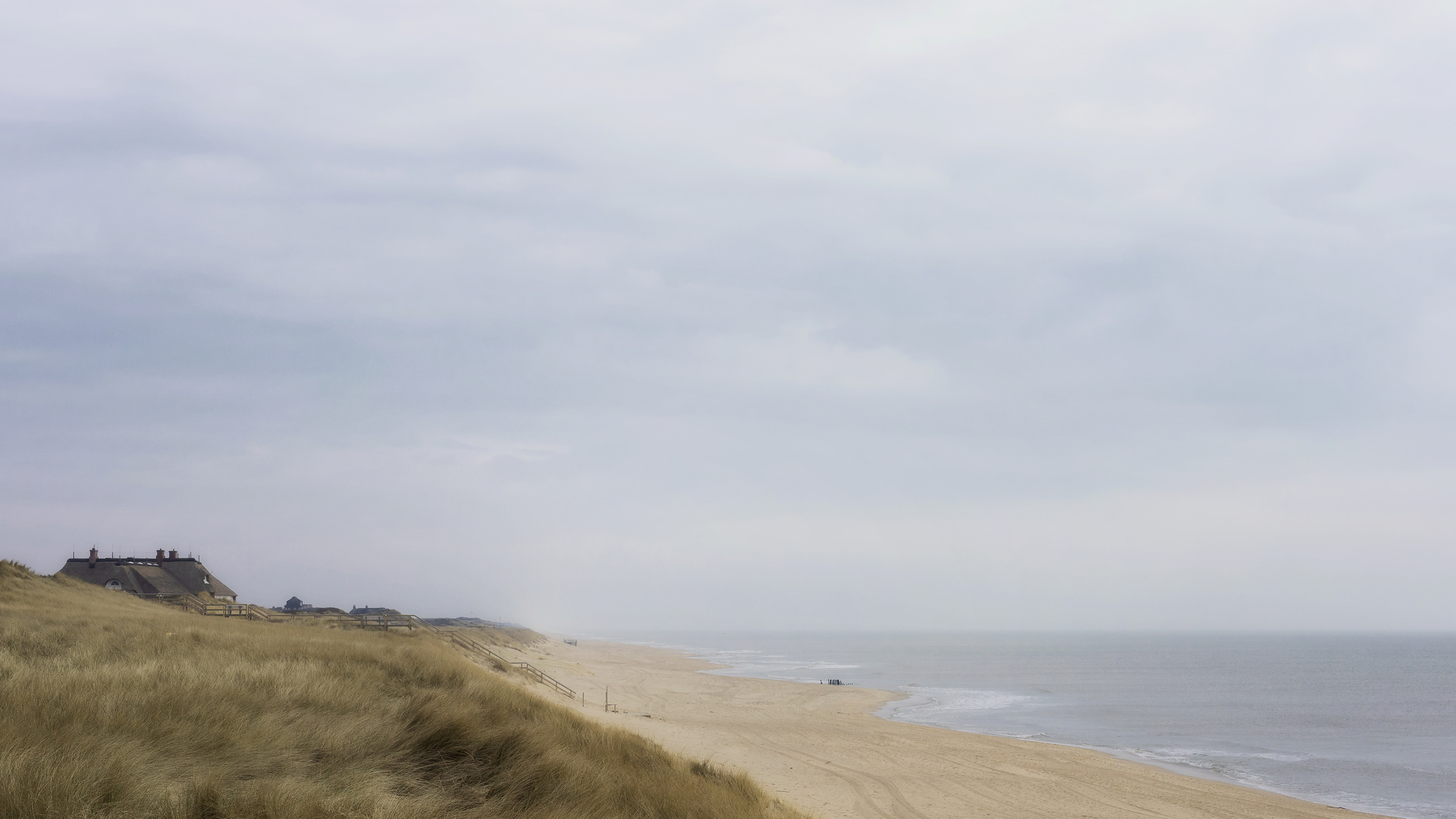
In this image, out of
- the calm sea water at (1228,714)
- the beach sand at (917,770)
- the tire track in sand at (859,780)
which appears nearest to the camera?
the tire track in sand at (859,780)

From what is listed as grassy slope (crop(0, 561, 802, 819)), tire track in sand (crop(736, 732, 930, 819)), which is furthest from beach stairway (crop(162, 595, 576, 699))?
grassy slope (crop(0, 561, 802, 819))

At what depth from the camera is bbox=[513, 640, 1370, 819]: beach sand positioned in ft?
81.4

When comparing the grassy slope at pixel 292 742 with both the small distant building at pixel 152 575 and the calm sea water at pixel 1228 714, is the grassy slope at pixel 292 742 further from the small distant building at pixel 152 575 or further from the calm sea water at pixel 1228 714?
the small distant building at pixel 152 575

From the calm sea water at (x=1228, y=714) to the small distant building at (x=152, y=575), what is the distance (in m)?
47.5

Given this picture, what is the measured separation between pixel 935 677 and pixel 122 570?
70.9 m

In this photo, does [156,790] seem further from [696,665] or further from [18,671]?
[696,665]

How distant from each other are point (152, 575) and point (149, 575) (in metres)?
0.29

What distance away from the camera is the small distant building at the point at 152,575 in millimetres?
56281

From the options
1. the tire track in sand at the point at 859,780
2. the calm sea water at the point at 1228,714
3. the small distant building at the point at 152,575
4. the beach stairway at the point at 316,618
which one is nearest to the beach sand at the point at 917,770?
the tire track in sand at the point at 859,780

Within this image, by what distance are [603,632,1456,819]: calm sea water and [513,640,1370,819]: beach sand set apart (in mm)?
4102

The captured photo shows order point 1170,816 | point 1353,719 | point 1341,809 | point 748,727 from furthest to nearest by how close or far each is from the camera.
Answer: point 1353,719 → point 748,727 → point 1341,809 → point 1170,816

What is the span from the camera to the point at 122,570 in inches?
2260

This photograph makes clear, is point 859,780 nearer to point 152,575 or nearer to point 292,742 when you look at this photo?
point 292,742

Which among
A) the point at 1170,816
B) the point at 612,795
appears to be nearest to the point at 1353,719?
the point at 1170,816
